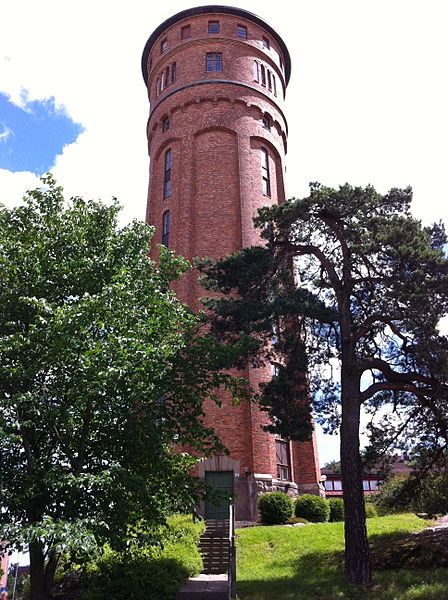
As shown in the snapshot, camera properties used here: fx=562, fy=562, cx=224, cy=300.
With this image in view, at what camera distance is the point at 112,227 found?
43.4ft

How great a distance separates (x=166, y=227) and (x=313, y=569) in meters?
20.1

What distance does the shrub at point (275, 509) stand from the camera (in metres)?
21.5

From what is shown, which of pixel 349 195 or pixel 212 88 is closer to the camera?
pixel 349 195

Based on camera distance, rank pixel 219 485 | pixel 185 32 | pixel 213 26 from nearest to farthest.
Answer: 1. pixel 219 485
2. pixel 213 26
3. pixel 185 32

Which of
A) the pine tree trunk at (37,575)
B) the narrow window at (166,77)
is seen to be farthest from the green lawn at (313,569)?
the narrow window at (166,77)

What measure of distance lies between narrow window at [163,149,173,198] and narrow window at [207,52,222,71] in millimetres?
5760

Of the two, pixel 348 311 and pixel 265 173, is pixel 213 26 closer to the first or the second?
pixel 265 173

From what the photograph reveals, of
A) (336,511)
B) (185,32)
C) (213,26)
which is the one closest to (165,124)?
(185,32)

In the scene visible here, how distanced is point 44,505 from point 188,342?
14.7 ft

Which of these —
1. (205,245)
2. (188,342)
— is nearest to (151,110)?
(205,245)

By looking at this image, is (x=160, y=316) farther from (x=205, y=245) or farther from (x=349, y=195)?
(x=205, y=245)

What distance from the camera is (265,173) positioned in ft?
104

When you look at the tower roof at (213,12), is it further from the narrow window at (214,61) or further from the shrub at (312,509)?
the shrub at (312,509)

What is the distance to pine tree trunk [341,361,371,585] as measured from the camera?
41.7ft
